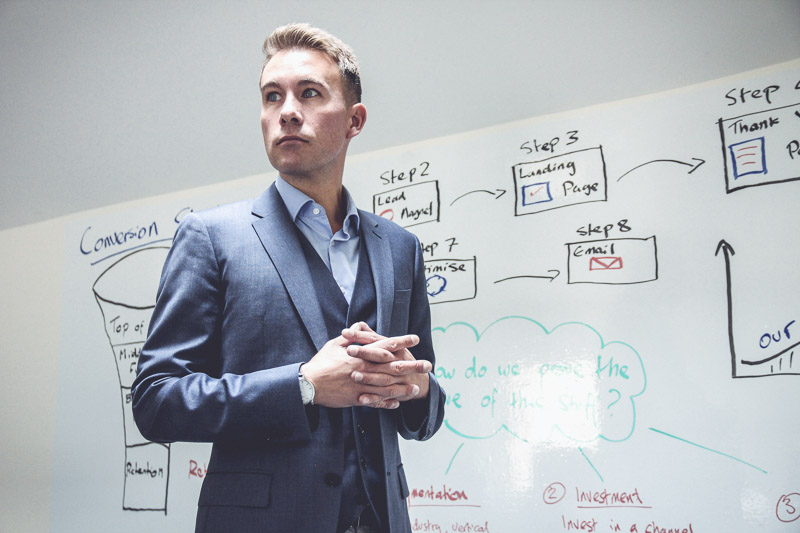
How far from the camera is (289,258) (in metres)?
1.00

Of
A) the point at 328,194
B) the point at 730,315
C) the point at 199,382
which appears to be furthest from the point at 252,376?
the point at 730,315

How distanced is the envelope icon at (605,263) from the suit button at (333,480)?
1.25 metres

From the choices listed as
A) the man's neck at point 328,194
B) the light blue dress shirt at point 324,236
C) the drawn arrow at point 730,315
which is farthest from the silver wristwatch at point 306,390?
the drawn arrow at point 730,315

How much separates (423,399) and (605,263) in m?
1.04

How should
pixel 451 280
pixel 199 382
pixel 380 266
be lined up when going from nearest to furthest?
pixel 199 382, pixel 380 266, pixel 451 280

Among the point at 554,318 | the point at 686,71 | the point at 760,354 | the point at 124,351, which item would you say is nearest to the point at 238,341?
the point at 554,318

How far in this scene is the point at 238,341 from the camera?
0.94 m

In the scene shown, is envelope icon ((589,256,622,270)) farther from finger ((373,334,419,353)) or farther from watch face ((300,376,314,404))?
watch face ((300,376,314,404))

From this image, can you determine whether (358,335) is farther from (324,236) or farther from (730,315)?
(730,315)

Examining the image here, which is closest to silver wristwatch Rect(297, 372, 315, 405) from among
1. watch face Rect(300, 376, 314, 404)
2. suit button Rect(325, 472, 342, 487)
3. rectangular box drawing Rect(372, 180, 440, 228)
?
watch face Rect(300, 376, 314, 404)

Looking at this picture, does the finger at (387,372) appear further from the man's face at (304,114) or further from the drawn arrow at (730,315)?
the drawn arrow at (730,315)

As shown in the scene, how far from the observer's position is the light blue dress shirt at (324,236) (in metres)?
1.08

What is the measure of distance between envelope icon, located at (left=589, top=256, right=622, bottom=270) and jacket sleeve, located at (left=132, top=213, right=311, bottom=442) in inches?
49.7

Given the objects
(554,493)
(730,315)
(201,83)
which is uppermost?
(201,83)
